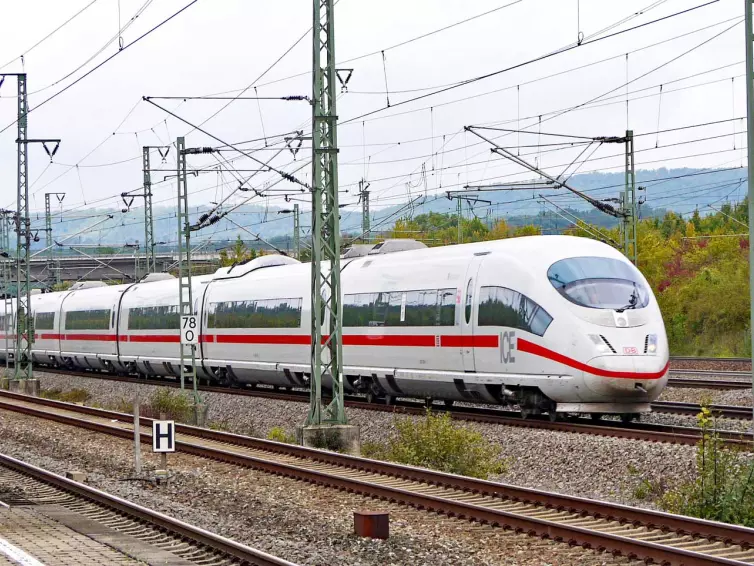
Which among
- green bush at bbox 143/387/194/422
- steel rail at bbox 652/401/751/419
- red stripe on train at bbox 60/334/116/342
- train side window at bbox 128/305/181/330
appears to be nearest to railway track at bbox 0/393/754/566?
steel rail at bbox 652/401/751/419

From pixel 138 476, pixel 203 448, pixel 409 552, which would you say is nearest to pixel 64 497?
pixel 138 476

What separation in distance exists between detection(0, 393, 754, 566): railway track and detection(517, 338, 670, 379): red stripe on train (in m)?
4.36

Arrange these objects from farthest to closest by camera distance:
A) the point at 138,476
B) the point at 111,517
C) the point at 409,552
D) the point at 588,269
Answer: the point at 588,269 → the point at 138,476 → the point at 111,517 → the point at 409,552

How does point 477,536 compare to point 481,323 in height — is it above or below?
below

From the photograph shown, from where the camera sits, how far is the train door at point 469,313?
72.9ft

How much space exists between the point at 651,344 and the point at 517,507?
→ 7679mm

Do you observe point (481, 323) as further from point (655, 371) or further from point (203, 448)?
point (203, 448)

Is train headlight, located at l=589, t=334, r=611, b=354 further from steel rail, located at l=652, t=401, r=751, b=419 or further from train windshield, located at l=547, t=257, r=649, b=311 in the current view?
steel rail, located at l=652, t=401, r=751, b=419

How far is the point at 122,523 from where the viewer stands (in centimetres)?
1313

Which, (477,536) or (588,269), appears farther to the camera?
(588,269)

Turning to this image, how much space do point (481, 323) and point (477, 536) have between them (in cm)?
1046

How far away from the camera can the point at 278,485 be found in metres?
15.9

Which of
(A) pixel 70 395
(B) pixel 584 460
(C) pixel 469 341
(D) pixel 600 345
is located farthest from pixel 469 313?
(A) pixel 70 395

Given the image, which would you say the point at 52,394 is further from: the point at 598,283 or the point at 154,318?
the point at 598,283
